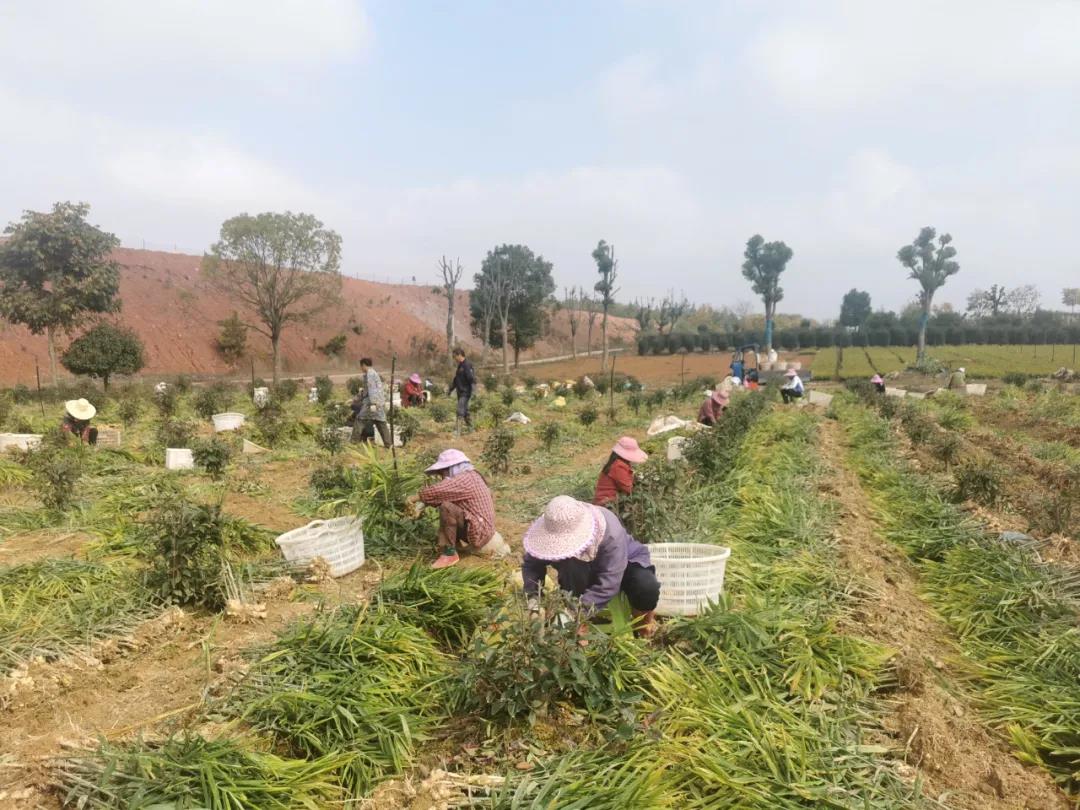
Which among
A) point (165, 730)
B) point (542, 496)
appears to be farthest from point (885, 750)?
point (542, 496)

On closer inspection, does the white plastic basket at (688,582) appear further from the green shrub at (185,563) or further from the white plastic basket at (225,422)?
the white plastic basket at (225,422)

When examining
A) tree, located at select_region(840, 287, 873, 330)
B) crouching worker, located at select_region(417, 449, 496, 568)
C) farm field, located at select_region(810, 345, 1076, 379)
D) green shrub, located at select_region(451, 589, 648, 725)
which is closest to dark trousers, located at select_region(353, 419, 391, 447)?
crouching worker, located at select_region(417, 449, 496, 568)

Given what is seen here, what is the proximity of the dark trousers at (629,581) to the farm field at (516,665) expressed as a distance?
0.65ft

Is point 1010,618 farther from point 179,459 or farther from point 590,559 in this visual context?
point 179,459

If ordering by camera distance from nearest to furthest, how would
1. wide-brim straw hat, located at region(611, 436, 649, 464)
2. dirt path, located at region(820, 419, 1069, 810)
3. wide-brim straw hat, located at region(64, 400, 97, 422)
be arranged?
1. dirt path, located at region(820, 419, 1069, 810)
2. wide-brim straw hat, located at region(611, 436, 649, 464)
3. wide-brim straw hat, located at region(64, 400, 97, 422)

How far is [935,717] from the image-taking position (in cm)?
297

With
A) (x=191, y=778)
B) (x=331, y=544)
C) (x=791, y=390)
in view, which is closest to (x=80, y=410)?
(x=331, y=544)

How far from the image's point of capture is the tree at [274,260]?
33.2 metres

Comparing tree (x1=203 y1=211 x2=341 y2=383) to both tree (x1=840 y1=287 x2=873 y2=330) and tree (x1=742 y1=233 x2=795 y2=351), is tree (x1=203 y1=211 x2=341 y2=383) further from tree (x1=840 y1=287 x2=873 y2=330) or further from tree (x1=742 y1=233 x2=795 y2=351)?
tree (x1=840 y1=287 x2=873 y2=330)

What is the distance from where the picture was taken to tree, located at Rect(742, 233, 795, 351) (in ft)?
201

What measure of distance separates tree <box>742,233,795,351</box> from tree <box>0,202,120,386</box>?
168 feet

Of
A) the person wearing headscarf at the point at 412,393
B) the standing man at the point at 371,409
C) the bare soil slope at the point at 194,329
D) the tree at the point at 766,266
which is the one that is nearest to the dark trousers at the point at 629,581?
the standing man at the point at 371,409

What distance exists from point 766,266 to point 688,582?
62792mm

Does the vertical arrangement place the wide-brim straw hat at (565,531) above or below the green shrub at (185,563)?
above
